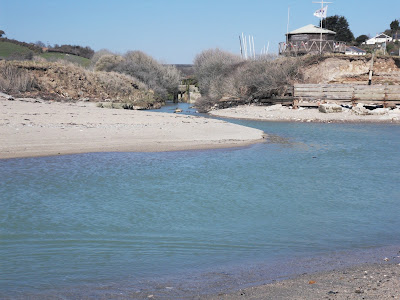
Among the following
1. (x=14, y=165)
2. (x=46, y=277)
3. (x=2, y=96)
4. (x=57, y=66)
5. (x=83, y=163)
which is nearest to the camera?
(x=46, y=277)

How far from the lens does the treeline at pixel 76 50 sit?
7851 cm

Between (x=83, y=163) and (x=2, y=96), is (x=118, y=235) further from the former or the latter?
(x=2, y=96)

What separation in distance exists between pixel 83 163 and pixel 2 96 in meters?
13.5

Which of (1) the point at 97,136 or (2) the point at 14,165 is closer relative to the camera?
(2) the point at 14,165

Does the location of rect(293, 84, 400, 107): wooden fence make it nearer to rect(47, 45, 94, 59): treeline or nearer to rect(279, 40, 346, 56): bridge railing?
rect(279, 40, 346, 56): bridge railing

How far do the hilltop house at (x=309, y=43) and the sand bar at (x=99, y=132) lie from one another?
84.6 feet

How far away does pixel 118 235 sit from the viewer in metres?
8.15

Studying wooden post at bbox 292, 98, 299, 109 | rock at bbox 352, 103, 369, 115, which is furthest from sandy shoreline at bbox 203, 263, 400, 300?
wooden post at bbox 292, 98, 299, 109

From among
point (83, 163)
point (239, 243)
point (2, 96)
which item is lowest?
point (239, 243)

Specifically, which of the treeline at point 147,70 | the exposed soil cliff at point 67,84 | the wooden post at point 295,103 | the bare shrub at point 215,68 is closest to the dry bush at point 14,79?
the exposed soil cliff at point 67,84

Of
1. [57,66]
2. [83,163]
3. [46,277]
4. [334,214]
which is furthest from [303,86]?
[46,277]

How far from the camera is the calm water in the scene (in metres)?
6.78

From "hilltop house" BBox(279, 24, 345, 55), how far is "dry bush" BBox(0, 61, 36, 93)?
24063 mm

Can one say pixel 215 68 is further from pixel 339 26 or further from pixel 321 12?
pixel 339 26
